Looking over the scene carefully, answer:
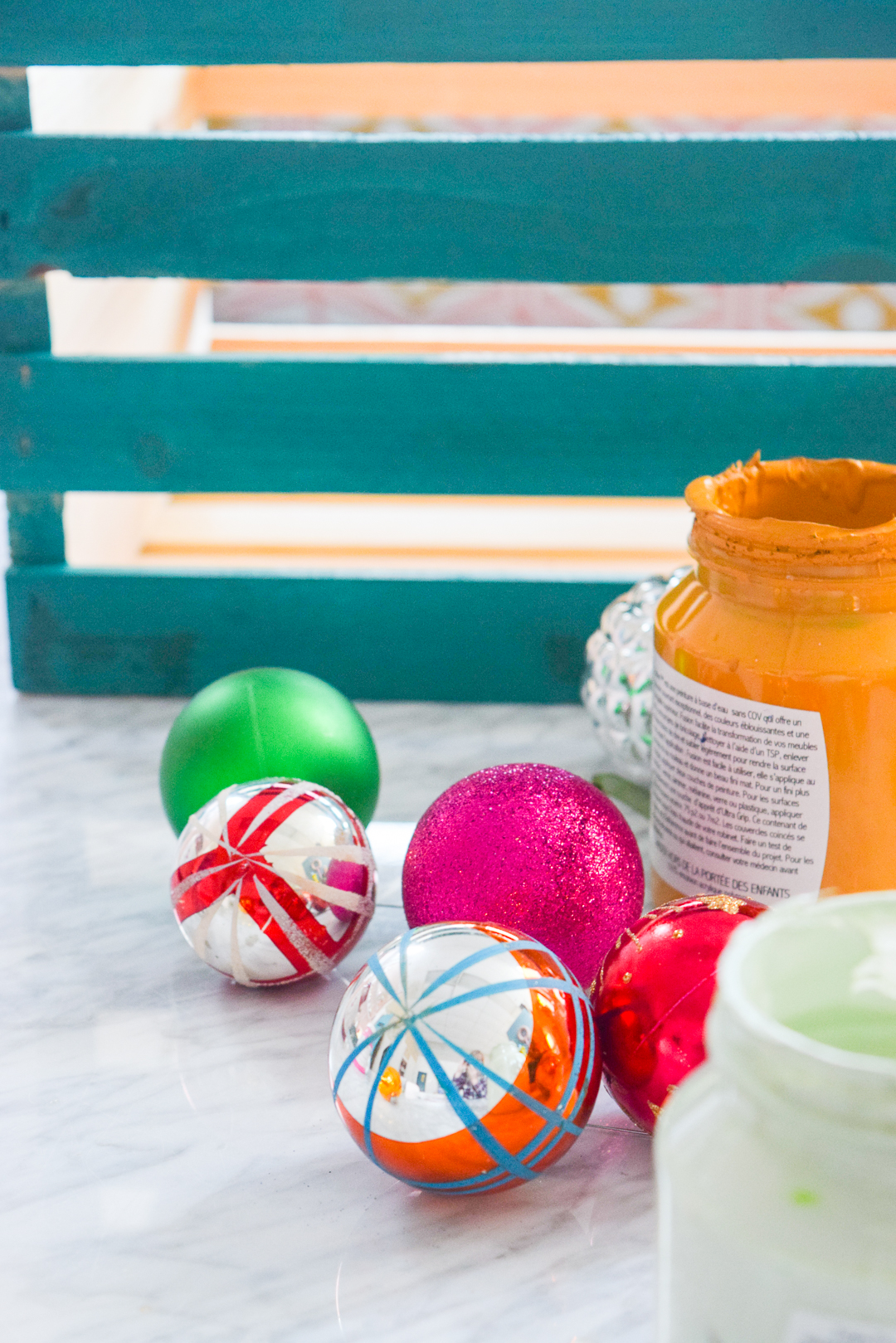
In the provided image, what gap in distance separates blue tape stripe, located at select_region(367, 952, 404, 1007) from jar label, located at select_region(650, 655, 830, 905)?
0.58 ft

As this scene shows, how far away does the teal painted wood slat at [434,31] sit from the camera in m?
0.76

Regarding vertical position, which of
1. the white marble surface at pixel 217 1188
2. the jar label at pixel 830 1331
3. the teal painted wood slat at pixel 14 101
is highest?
the teal painted wood slat at pixel 14 101

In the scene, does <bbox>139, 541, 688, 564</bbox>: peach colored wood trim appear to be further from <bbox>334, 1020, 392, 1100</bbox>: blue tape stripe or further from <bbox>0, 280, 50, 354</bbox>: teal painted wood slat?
<bbox>334, 1020, 392, 1100</bbox>: blue tape stripe

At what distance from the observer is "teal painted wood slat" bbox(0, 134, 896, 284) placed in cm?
78

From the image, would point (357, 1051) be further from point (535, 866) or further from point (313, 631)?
point (313, 631)

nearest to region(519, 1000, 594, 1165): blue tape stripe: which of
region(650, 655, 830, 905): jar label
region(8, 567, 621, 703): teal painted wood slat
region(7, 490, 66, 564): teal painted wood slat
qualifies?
region(650, 655, 830, 905): jar label

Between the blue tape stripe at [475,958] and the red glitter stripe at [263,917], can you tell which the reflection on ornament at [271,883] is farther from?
the blue tape stripe at [475,958]

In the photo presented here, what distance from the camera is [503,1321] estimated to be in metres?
0.44

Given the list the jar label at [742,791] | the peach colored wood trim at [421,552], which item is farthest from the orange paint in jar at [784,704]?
the peach colored wood trim at [421,552]

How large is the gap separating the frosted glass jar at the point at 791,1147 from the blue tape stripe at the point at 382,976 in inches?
7.3

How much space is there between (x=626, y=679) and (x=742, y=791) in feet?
0.54

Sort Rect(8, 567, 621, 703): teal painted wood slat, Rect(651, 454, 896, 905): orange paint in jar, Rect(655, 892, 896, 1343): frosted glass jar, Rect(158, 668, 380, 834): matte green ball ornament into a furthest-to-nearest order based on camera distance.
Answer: Rect(8, 567, 621, 703): teal painted wood slat < Rect(158, 668, 380, 834): matte green ball ornament < Rect(651, 454, 896, 905): orange paint in jar < Rect(655, 892, 896, 1343): frosted glass jar

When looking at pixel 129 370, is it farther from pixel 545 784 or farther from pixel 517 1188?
pixel 517 1188

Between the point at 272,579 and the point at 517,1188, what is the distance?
489mm
